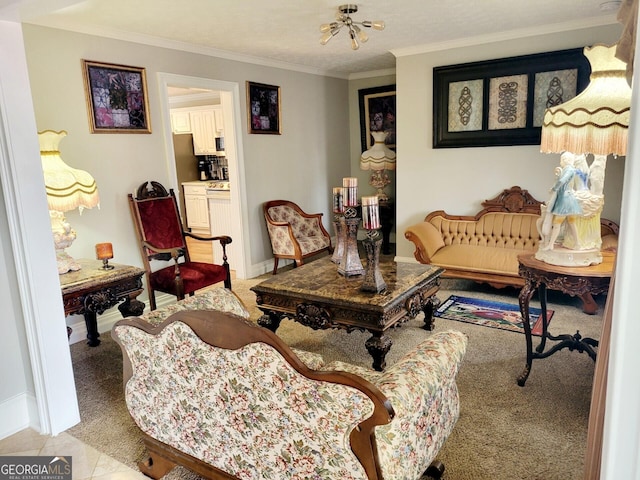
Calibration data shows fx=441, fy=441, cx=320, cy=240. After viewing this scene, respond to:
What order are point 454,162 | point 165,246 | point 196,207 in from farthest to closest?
point 196,207 < point 454,162 < point 165,246

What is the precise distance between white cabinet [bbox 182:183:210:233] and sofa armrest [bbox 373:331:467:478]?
541cm

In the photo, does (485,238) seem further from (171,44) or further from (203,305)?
(171,44)

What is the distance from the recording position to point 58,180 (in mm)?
2822

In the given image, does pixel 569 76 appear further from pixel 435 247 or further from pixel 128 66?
pixel 128 66

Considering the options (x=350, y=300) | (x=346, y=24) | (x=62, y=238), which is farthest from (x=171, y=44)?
(x=350, y=300)

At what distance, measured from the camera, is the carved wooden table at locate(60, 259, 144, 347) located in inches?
108

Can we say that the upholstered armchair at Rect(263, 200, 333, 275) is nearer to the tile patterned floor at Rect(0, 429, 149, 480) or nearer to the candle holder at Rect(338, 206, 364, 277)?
the candle holder at Rect(338, 206, 364, 277)

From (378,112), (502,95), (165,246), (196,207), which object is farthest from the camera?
(196,207)

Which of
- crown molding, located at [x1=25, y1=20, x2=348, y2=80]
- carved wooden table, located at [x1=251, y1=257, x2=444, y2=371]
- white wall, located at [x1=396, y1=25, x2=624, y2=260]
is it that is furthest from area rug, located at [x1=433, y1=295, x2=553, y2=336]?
crown molding, located at [x1=25, y1=20, x2=348, y2=80]

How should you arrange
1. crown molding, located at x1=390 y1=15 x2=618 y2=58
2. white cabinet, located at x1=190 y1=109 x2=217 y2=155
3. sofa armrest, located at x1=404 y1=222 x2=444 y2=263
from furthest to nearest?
white cabinet, located at x1=190 y1=109 x2=217 y2=155 → sofa armrest, located at x1=404 y1=222 x2=444 y2=263 → crown molding, located at x1=390 y1=15 x2=618 y2=58

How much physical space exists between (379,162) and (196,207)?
9.77 feet

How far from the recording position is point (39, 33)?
126 inches

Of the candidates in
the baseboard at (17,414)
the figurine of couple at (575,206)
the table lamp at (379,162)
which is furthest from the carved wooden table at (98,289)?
the table lamp at (379,162)

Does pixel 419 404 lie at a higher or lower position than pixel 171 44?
lower
